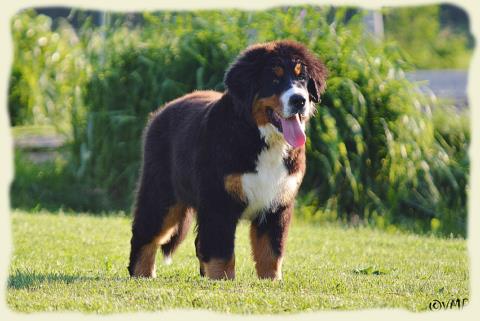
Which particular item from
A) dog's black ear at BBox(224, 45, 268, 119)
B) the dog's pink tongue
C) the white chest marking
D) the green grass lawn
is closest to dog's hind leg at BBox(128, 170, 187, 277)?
the green grass lawn

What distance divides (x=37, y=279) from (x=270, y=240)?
1733 mm

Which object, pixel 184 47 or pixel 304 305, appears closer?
pixel 304 305

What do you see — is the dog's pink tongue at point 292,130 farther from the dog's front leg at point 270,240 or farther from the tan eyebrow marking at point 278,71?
the dog's front leg at point 270,240

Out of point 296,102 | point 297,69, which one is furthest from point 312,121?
point 296,102

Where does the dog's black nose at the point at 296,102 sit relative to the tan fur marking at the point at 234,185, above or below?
above

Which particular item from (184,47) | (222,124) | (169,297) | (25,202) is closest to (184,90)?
(184,47)

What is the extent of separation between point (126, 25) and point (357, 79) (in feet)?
12.2

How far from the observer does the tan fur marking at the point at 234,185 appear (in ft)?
22.9

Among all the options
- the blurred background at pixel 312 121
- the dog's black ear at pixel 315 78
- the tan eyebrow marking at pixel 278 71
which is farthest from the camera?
the blurred background at pixel 312 121

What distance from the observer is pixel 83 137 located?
13344mm

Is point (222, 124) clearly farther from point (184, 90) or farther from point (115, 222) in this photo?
point (184, 90)

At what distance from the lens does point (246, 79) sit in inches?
273

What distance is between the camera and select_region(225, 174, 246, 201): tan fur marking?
22.9ft

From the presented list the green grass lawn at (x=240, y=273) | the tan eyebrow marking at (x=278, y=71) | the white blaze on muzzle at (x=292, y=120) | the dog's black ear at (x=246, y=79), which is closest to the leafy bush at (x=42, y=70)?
the green grass lawn at (x=240, y=273)
